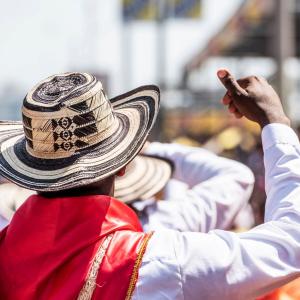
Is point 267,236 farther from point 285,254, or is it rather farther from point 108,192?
point 108,192

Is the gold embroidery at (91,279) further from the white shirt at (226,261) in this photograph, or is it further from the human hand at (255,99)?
the human hand at (255,99)

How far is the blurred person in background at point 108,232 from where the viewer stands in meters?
2.23

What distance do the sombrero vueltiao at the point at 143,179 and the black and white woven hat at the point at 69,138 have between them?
2.81 ft

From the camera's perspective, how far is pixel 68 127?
235 centimetres

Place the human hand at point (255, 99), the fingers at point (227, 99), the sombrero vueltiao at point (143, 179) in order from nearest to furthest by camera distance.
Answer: the human hand at point (255, 99), the fingers at point (227, 99), the sombrero vueltiao at point (143, 179)

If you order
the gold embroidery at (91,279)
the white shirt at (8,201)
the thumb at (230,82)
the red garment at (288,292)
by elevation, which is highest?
the thumb at (230,82)

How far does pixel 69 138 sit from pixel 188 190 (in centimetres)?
109

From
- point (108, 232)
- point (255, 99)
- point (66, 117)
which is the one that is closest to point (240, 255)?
point (108, 232)

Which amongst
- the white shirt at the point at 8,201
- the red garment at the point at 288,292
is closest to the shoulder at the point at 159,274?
the red garment at the point at 288,292

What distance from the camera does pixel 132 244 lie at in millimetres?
2295

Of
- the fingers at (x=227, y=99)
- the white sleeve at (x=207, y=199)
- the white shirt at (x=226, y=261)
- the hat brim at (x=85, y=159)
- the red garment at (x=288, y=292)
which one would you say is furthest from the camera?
the white sleeve at (x=207, y=199)

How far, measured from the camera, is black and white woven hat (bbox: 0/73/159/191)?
7.68 feet

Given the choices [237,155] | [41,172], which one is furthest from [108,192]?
[237,155]

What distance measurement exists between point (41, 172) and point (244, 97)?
1.97ft
